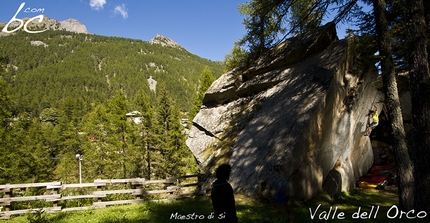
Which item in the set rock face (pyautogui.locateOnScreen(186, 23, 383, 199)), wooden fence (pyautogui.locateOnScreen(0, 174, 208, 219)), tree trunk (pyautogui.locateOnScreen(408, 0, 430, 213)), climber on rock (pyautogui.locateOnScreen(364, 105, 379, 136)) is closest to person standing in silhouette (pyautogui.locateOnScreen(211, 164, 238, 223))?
rock face (pyautogui.locateOnScreen(186, 23, 383, 199))

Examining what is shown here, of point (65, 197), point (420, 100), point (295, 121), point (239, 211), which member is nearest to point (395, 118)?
point (420, 100)

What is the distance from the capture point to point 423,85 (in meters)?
6.89

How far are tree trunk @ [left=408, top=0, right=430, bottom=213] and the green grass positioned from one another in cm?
99

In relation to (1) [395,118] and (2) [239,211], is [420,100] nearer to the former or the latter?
(1) [395,118]

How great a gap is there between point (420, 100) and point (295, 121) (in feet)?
13.5

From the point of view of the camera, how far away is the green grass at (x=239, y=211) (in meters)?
7.43

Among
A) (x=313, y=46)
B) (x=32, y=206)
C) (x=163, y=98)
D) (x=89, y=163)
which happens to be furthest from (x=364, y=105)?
(x=89, y=163)

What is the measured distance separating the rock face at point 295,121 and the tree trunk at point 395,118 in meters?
2.71

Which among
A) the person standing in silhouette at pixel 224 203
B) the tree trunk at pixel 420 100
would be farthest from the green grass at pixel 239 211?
the person standing in silhouette at pixel 224 203

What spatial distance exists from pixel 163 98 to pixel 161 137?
553 centimetres

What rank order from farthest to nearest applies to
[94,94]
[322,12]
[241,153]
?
[94,94] → [241,153] → [322,12]

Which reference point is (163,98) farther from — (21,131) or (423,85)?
(423,85)

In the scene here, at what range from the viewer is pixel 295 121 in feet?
33.3

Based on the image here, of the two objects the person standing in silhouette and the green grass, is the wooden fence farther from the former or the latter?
the person standing in silhouette
